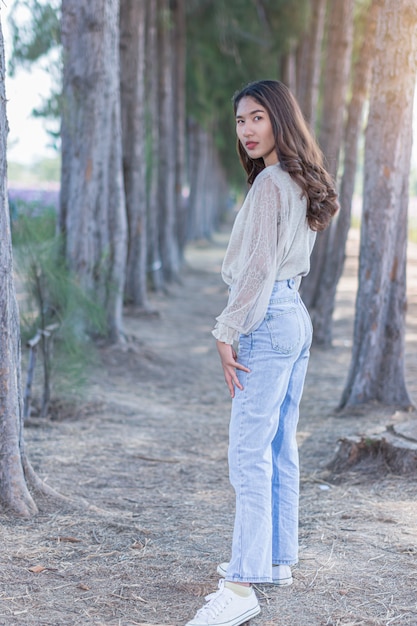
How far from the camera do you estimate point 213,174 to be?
1486 inches

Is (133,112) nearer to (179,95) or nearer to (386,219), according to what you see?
(386,219)

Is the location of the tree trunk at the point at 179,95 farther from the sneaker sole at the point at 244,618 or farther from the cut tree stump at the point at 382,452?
the sneaker sole at the point at 244,618

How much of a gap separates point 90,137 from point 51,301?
2290mm

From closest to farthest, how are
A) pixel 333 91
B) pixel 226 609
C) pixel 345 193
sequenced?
pixel 226 609, pixel 345 193, pixel 333 91

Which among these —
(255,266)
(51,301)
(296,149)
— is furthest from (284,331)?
(51,301)

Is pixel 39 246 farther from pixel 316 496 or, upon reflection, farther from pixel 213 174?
pixel 213 174

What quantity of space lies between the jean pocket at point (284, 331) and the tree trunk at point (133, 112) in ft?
28.6

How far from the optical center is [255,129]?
2.95 metres

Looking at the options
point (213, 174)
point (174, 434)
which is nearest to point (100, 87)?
point (174, 434)

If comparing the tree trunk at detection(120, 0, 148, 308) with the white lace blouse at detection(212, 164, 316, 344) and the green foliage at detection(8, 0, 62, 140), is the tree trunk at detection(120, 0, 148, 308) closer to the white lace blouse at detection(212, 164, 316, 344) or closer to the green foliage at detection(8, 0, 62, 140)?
the green foliage at detection(8, 0, 62, 140)

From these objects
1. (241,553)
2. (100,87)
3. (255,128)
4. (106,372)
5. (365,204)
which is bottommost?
(106,372)

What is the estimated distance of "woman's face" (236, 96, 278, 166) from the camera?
294 centimetres

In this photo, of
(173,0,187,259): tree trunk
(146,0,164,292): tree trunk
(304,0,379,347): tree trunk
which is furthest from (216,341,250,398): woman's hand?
(173,0,187,259): tree trunk

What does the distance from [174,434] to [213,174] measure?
32.3 metres
